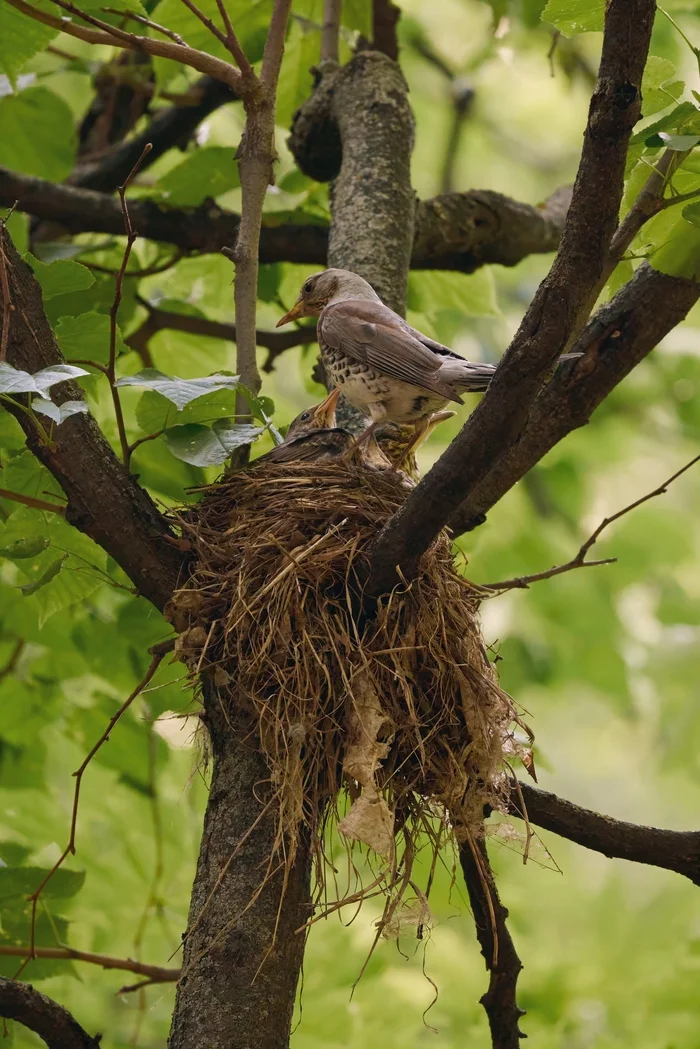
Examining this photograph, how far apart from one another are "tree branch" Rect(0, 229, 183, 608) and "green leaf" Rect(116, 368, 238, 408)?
18 centimetres

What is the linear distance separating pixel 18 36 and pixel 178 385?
4.17 feet

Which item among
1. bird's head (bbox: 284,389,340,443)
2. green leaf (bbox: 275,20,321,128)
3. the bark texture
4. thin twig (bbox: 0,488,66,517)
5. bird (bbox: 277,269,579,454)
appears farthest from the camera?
green leaf (bbox: 275,20,321,128)

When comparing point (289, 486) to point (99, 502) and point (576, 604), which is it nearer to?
point (99, 502)

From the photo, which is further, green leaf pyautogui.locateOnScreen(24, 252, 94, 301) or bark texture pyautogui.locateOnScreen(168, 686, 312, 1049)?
green leaf pyautogui.locateOnScreen(24, 252, 94, 301)

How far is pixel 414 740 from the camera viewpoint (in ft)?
7.39

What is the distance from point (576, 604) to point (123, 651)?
2.67 meters

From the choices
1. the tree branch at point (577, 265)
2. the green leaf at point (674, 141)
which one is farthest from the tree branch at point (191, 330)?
the green leaf at point (674, 141)

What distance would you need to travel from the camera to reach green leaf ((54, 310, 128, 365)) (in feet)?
7.94

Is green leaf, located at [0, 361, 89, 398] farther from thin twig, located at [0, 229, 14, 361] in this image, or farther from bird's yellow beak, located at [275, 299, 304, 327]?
bird's yellow beak, located at [275, 299, 304, 327]

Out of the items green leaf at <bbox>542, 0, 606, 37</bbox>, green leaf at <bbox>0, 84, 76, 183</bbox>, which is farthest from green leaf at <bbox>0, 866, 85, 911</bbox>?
green leaf at <bbox>0, 84, 76, 183</bbox>

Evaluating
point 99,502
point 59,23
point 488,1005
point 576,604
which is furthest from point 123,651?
point 576,604

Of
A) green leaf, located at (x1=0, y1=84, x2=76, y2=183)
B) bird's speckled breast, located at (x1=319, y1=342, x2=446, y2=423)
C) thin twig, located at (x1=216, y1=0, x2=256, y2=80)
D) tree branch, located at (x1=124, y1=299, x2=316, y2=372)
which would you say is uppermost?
green leaf, located at (x1=0, y1=84, x2=76, y2=183)

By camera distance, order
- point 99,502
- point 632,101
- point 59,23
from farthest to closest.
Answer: point 59,23, point 99,502, point 632,101

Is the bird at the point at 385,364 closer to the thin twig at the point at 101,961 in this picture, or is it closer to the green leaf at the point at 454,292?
the green leaf at the point at 454,292
